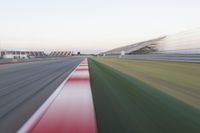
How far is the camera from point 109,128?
17.8 ft

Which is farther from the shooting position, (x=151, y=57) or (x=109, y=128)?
(x=151, y=57)

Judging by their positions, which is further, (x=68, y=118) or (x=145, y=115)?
(x=145, y=115)

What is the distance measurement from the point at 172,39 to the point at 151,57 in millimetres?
9108

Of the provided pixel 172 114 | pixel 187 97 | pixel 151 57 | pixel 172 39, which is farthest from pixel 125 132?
pixel 151 57

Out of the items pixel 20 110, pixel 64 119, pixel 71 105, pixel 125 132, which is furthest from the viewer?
pixel 71 105

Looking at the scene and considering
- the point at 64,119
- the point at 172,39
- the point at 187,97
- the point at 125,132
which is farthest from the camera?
the point at 172,39

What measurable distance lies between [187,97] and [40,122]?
502 centimetres

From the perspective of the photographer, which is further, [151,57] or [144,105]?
[151,57]

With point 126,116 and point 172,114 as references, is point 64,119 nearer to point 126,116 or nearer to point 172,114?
point 126,116

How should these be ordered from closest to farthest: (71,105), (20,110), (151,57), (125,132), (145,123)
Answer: (125,132) < (145,123) < (20,110) < (71,105) < (151,57)

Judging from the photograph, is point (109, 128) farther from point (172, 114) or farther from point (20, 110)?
point (20, 110)

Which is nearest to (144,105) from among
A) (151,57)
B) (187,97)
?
(187,97)

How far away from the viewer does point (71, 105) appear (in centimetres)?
820

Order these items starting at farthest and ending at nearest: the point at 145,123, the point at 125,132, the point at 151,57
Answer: the point at 151,57 < the point at 145,123 < the point at 125,132
